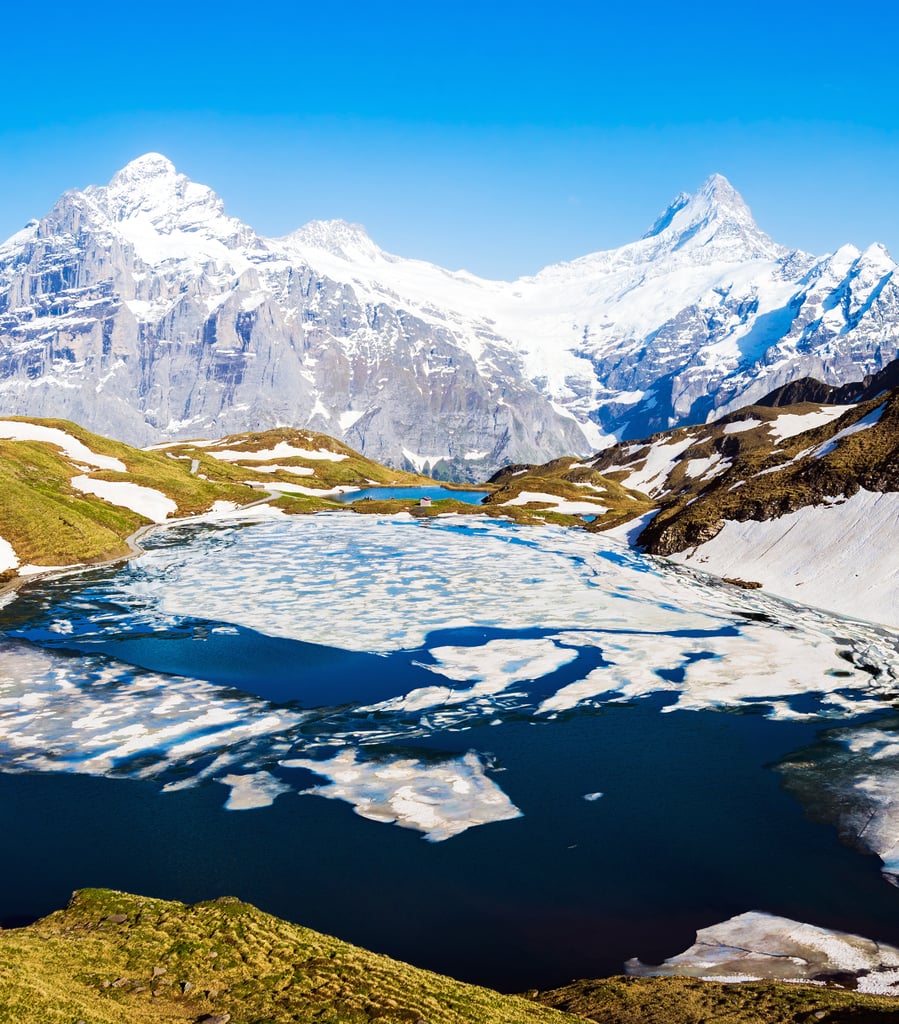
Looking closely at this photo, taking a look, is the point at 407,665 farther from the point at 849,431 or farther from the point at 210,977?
the point at 849,431

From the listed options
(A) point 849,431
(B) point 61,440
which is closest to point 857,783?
(A) point 849,431

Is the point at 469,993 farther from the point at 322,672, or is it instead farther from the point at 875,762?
the point at 322,672

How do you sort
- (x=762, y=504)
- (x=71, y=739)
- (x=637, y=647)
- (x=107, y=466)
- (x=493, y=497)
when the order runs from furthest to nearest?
1. (x=493, y=497)
2. (x=107, y=466)
3. (x=762, y=504)
4. (x=637, y=647)
5. (x=71, y=739)

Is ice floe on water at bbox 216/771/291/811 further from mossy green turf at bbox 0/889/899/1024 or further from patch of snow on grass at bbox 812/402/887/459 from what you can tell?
patch of snow on grass at bbox 812/402/887/459

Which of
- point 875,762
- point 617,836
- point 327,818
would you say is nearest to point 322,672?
point 327,818

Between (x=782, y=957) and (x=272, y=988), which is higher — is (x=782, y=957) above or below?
below

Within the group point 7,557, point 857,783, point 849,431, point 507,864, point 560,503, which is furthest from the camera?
point 560,503

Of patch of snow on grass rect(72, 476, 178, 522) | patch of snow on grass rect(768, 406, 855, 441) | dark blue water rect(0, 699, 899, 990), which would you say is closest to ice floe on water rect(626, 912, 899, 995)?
dark blue water rect(0, 699, 899, 990)
